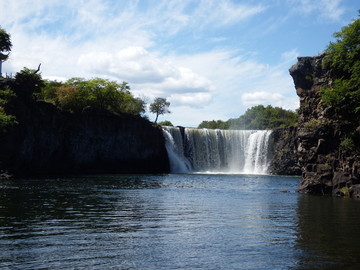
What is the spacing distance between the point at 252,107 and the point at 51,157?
273 feet

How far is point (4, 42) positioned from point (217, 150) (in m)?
39.8

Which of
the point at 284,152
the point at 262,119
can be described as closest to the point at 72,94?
the point at 284,152

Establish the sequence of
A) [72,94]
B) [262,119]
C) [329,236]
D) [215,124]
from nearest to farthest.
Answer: [329,236] → [72,94] → [262,119] → [215,124]

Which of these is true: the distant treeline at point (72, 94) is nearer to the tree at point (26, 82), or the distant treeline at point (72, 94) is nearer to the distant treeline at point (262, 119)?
the tree at point (26, 82)

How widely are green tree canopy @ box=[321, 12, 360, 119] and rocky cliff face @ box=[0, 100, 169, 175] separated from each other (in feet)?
120

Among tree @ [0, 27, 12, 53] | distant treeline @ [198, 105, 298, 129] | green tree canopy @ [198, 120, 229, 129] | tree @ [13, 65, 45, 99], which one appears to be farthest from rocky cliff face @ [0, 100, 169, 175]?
green tree canopy @ [198, 120, 229, 129]

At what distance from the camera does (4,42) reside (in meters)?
59.5

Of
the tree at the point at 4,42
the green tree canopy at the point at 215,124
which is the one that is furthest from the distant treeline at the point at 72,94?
the green tree canopy at the point at 215,124

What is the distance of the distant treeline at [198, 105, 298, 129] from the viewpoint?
11338cm

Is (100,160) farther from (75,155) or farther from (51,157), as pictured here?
(51,157)

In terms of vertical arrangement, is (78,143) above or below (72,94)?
below

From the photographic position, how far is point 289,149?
2847 inches

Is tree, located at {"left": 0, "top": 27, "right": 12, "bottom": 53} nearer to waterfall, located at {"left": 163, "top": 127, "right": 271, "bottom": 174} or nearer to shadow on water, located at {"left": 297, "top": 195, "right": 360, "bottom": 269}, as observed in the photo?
waterfall, located at {"left": 163, "top": 127, "right": 271, "bottom": 174}

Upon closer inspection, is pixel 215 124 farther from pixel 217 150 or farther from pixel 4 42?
pixel 4 42
